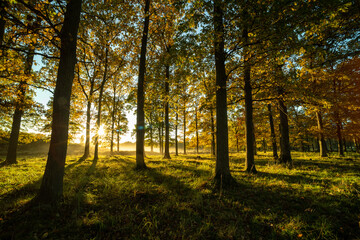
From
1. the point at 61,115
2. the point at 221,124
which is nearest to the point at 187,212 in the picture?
the point at 221,124

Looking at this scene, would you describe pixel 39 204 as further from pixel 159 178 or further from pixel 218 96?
pixel 218 96

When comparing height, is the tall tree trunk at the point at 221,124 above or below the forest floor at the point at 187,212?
above

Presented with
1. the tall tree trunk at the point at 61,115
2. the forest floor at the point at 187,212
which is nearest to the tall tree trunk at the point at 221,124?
the forest floor at the point at 187,212

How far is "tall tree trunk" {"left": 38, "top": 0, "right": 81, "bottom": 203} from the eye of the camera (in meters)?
4.03

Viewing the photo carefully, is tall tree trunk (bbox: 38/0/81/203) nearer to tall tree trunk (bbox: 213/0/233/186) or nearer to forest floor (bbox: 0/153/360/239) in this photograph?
forest floor (bbox: 0/153/360/239)

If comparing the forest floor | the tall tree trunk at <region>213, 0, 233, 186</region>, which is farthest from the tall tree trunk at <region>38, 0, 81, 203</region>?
the tall tree trunk at <region>213, 0, 233, 186</region>

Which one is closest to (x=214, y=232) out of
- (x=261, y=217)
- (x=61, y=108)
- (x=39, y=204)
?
(x=261, y=217)

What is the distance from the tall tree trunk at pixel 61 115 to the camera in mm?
4027

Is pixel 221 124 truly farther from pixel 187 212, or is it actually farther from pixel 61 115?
pixel 61 115

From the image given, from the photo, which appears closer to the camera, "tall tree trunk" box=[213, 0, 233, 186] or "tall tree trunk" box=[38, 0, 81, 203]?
"tall tree trunk" box=[38, 0, 81, 203]

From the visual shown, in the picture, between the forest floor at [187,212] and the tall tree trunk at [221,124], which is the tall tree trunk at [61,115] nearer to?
the forest floor at [187,212]

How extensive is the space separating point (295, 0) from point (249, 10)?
4.39 ft

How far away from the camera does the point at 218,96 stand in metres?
6.27

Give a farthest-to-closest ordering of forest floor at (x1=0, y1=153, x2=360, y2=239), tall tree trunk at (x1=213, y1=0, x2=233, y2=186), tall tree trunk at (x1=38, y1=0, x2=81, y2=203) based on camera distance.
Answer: tall tree trunk at (x1=213, y1=0, x2=233, y2=186) < tall tree trunk at (x1=38, y1=0, x2=81, y2=203) < forest floor at (x1=0, y1=153, x2=360, y2=239)
